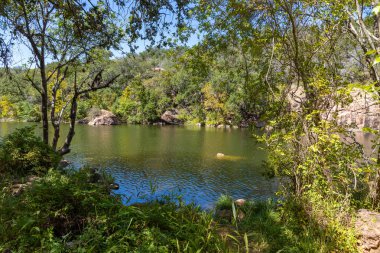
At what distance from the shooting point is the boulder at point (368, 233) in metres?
3.76

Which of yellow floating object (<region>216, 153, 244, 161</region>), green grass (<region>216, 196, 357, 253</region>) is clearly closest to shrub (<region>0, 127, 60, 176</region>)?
green grass (<region>216, 196, 357, 253</region>)

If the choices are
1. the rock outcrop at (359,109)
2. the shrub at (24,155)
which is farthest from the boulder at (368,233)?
the shrub at (24,155)

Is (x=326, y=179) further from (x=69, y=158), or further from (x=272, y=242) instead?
(x=69, y=158)

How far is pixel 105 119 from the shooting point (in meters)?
53.1

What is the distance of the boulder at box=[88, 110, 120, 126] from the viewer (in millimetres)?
52206

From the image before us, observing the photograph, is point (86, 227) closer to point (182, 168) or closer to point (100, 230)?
point (100, 230)

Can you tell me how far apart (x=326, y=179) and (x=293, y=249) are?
5.09 feet

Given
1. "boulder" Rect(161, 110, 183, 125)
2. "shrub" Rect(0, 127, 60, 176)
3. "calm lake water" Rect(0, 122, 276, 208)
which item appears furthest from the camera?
"boulder" Rect(161, 110, 183, 125)

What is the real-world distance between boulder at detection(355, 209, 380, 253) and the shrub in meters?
6.31

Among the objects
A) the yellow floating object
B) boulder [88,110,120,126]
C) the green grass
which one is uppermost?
boulder [88,110,120,126]

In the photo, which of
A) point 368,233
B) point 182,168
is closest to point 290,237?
point 368,233

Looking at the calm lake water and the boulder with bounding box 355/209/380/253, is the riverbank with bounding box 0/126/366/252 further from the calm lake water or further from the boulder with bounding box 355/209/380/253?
the calm lake water

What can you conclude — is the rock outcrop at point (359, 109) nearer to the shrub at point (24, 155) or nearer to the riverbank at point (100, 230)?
the riverbank at point (100, 230)

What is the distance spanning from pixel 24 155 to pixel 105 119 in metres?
47.9
